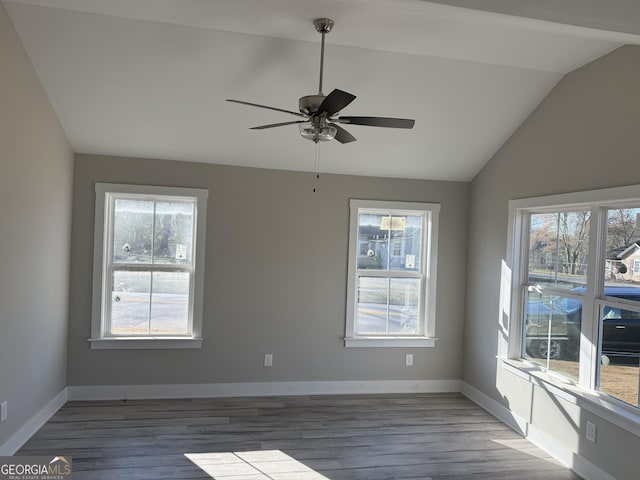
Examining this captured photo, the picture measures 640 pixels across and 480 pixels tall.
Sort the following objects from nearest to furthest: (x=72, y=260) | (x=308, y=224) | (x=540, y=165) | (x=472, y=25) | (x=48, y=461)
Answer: (x=472, y=25) < (x=48, y=461) < (x=540, y=165) < (x=72, y=260) < (x=308, y=224)

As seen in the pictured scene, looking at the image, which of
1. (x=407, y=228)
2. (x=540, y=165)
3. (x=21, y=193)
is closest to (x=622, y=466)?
(x=540, y=165)

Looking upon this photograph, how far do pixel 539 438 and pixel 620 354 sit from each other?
1090mm

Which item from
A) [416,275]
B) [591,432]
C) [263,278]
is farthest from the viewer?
[416,275]

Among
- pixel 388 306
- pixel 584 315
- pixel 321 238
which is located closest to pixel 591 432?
pixel 584 315

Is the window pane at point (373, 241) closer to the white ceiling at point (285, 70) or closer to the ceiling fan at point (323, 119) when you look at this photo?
the white ceiling at point (285, 70)

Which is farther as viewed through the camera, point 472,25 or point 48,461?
point 48,461

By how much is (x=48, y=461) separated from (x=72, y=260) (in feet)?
5.93

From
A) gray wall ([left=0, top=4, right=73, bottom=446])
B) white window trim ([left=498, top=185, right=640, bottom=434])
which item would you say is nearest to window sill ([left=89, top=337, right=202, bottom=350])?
gray wall ([left=0, top=4, right=73, bottom=446])

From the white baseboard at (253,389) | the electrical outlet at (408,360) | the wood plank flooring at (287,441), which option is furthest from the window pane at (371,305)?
the wood plank flooring at (287,441)

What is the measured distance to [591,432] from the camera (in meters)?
3.18

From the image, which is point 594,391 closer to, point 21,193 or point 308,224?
point 308,224

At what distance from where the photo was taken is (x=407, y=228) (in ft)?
16.2

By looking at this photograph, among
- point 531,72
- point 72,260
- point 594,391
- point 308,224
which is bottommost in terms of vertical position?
point 594,391

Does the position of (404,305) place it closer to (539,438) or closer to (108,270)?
(539,438)
